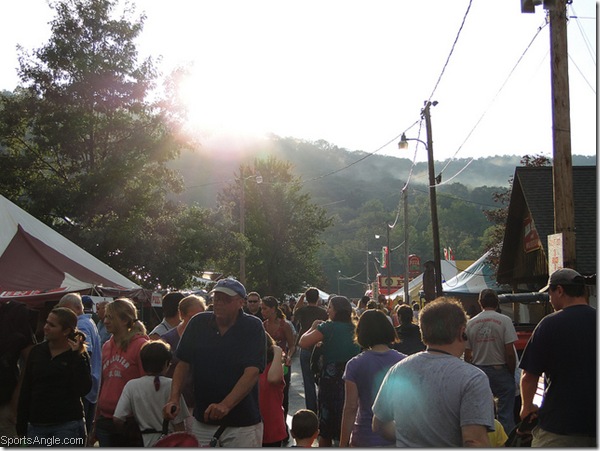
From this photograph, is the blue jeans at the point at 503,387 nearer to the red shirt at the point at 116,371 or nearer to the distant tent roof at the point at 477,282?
the red shirt at the point at 116,371

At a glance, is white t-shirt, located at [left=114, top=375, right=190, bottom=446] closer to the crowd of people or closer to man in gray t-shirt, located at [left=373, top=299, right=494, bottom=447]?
the crowd of people

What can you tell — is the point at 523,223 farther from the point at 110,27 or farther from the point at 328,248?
the point at 328,248

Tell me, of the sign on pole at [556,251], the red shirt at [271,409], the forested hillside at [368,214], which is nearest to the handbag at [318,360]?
the red shirt at [271,409]

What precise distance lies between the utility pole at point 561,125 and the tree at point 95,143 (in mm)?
21814

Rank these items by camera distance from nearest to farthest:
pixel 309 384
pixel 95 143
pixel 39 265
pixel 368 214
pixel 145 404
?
pixel 145 404 → pixel 309 384 → pixel 39 265 → pixel 95 143 → pixel 368 214

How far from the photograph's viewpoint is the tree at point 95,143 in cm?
2934

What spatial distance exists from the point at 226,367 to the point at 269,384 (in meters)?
1.30

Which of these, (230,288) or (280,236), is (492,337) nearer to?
(230,288)

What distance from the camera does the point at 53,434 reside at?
5.73 meters

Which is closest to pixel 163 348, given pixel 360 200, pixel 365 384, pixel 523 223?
pixel 365 384

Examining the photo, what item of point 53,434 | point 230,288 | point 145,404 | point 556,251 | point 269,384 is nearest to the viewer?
point 230,288

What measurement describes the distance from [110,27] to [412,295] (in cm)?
2407

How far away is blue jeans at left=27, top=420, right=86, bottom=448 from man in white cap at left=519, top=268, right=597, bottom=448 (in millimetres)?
3337

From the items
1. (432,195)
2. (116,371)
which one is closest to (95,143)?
(432,195)
